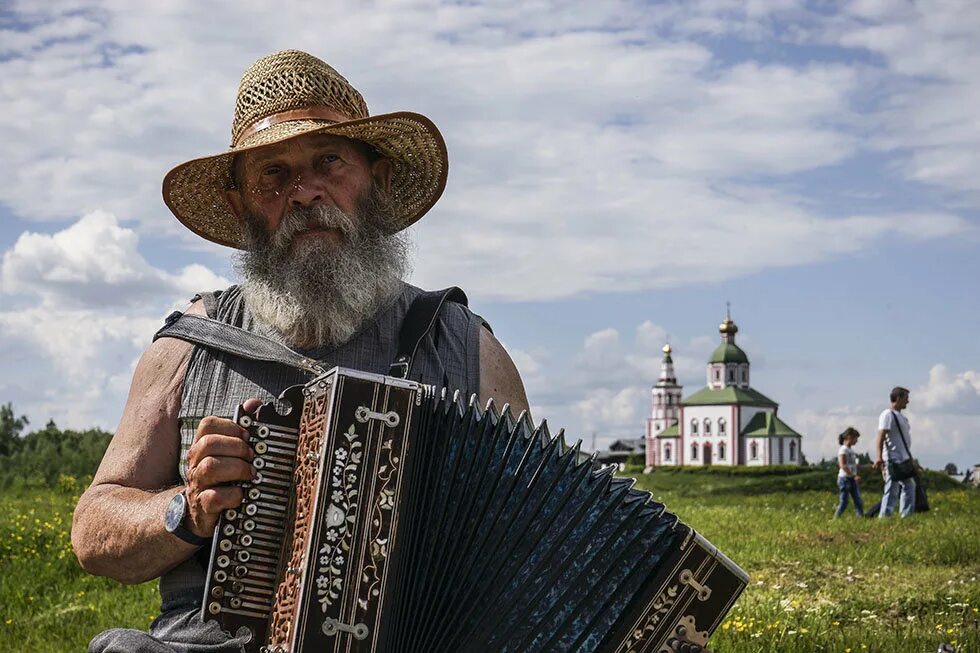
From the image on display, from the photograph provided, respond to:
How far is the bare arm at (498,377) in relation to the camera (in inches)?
132

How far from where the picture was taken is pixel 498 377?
134 inches

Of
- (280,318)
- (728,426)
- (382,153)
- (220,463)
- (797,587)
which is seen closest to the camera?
Result: (220,463)

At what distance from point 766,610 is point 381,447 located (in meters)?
4.44

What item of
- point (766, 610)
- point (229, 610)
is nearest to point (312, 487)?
point (229, 610)

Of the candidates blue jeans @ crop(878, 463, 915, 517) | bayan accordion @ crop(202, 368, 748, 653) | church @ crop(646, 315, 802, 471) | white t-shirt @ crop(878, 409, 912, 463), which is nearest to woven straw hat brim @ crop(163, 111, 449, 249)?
bayan accordion @ crop(202, 368, 748, 653)

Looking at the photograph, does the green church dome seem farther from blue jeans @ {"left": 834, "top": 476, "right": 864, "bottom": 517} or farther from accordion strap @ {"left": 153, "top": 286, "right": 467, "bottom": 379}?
accordion strap @ {"left": 153, "top": 286, "right": 467, "bottom": 379}

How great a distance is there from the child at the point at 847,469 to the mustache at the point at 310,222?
11687 millimetres

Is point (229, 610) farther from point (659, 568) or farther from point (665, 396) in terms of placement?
point (665, 396)

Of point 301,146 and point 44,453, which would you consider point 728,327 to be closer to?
point 44,453

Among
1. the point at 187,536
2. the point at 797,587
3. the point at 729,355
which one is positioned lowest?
the point at 797,587

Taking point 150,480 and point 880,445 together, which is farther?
point 880,445

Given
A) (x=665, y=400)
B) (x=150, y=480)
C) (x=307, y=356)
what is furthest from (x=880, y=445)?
(x=665, y=400)

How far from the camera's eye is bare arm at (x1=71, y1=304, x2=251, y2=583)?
264 centimetres

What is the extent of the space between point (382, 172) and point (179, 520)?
1306mm
